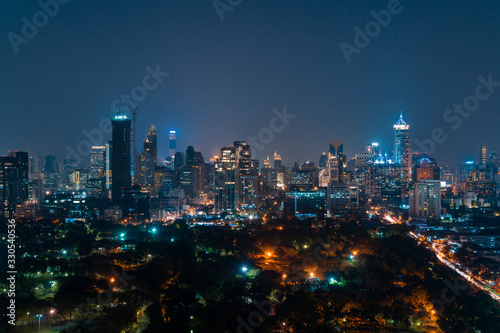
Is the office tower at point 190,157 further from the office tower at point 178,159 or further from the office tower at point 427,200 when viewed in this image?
the office tower at point 427,200

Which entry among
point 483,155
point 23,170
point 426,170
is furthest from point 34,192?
point 483,155

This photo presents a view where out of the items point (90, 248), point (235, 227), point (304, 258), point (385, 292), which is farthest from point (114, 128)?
point (385, 292)

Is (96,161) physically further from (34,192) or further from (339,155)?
(339,155)

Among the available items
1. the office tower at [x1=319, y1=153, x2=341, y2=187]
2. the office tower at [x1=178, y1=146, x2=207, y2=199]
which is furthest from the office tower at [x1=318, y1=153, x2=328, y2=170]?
the office tower at [x1=178, y1=146, x2=207, y2=199]

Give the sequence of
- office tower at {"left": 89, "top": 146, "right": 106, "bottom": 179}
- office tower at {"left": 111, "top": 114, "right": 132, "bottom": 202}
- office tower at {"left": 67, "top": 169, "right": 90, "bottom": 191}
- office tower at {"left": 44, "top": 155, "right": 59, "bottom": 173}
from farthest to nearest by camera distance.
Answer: office tower at {"left": 44, "top": 155, "right": 59, "bottom": 173}
office tower at {"left": 89, "top": 146, "right": 106, "bottom": 179}
office tower at {"left": 67, "top": 169, "right": 90, "bottom": 191}
office tower at {"left": 111, "top": 114, "right": 132, "bottom": 202}

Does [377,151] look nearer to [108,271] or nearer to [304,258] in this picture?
[304,258]

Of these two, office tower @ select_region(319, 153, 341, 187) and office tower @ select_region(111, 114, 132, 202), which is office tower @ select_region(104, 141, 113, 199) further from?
office tower @ select_region(319, 153, 341, 187)
